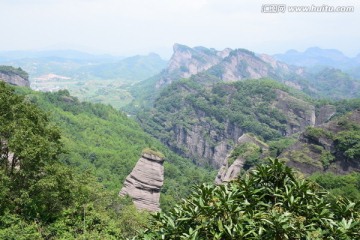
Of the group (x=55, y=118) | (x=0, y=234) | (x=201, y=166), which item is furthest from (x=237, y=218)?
(x=201, y=166)

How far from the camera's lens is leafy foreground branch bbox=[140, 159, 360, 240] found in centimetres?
1037

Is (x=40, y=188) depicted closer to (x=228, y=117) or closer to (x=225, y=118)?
(x=228, y=117)

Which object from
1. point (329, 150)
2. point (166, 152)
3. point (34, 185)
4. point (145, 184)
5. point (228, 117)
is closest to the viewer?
point (34, 185)

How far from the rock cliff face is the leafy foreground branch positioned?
32143 mm

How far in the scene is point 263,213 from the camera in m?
11.0

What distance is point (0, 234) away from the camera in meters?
18.2

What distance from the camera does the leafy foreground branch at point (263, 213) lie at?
1037 cm

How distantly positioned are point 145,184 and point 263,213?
35.3m

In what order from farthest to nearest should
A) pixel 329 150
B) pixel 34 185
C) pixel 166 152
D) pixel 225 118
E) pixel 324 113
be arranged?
pixel 225 118, pixel 324 113, pixel 166 152, pixel 329 150, pixel 34 185

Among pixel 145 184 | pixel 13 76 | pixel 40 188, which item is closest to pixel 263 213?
pixel 40 188

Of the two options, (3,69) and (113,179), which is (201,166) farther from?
(3,69)

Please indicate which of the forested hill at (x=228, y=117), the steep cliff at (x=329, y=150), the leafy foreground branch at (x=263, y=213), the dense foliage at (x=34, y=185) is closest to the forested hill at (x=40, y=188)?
the dense foliage at (x=34, y=185)

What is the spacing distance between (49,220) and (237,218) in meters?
14.1

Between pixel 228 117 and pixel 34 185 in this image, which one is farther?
pixel 228 117
